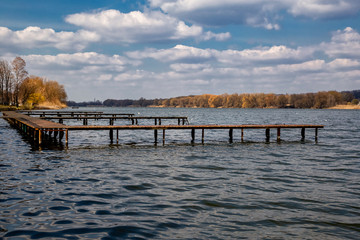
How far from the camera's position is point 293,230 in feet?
25.0

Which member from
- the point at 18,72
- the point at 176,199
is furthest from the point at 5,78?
the point at 176,199

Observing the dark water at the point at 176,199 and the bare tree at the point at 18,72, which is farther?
the bare tree at the point at 18,72

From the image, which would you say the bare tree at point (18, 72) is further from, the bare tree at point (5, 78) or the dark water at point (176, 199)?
the dark water at point (176, 199)

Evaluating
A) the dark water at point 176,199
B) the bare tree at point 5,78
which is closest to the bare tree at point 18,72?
the bare tree at point 5,78

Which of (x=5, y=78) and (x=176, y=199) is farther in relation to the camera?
(x=5, y=78)

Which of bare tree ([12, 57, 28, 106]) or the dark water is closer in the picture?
the dark water

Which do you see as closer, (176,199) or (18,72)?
(176,199)

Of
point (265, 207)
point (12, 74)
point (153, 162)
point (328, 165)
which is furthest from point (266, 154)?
point (12, 74)

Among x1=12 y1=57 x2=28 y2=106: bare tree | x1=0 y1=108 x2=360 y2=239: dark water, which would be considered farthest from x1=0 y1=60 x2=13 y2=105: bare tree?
x1=0 y1=108 x2=360 y2=239: dark water

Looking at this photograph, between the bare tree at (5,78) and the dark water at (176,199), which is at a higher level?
the bare tree at (5,78)

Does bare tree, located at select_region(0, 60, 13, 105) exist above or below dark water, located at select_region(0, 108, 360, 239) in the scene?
above

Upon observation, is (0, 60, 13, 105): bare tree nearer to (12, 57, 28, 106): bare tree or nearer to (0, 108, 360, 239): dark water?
(12, 57, 28, 106): bare tree

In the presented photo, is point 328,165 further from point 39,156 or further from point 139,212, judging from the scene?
point 39,156

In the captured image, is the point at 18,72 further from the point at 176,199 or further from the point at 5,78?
the point at 176,199
